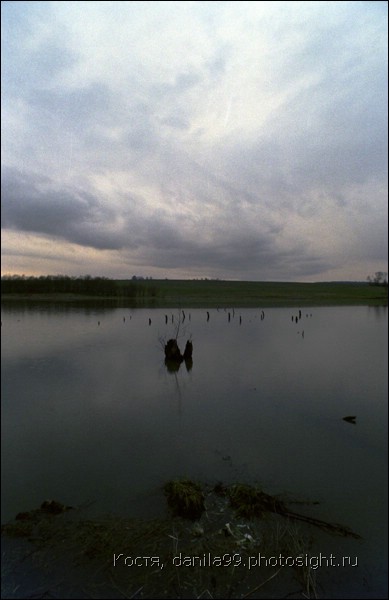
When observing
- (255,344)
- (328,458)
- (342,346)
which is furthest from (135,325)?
(328,458)

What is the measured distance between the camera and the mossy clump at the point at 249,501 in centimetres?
690

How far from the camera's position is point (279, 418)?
42.2 ft

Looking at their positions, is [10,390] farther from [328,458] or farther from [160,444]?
[328,458]

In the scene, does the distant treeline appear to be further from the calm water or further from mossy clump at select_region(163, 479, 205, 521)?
mossy clump at select_region(163, 479, 205, 521)

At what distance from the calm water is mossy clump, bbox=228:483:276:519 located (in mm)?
735

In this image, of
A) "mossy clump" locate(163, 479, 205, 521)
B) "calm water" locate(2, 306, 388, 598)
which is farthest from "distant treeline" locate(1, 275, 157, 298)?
"mossy clump" locate(163, 479, 205, 521)

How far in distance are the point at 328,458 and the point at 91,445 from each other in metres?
7.53

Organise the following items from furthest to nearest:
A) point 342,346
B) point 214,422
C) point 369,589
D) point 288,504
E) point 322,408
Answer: point 342,346 < point 322,408 < point 214,422 < point 288,504 < point 369,589

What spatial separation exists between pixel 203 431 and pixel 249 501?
4.60 metres

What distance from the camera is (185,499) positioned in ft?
22.8

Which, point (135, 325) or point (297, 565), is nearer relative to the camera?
point (297, 565)

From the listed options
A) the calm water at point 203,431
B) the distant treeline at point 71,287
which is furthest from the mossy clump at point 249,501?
the distant treeline at point 71,287

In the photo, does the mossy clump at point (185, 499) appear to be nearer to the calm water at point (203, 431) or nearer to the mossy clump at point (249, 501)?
the calm water at point (203, 431)

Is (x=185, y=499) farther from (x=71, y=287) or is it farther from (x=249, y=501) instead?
(x=71, y=287)
